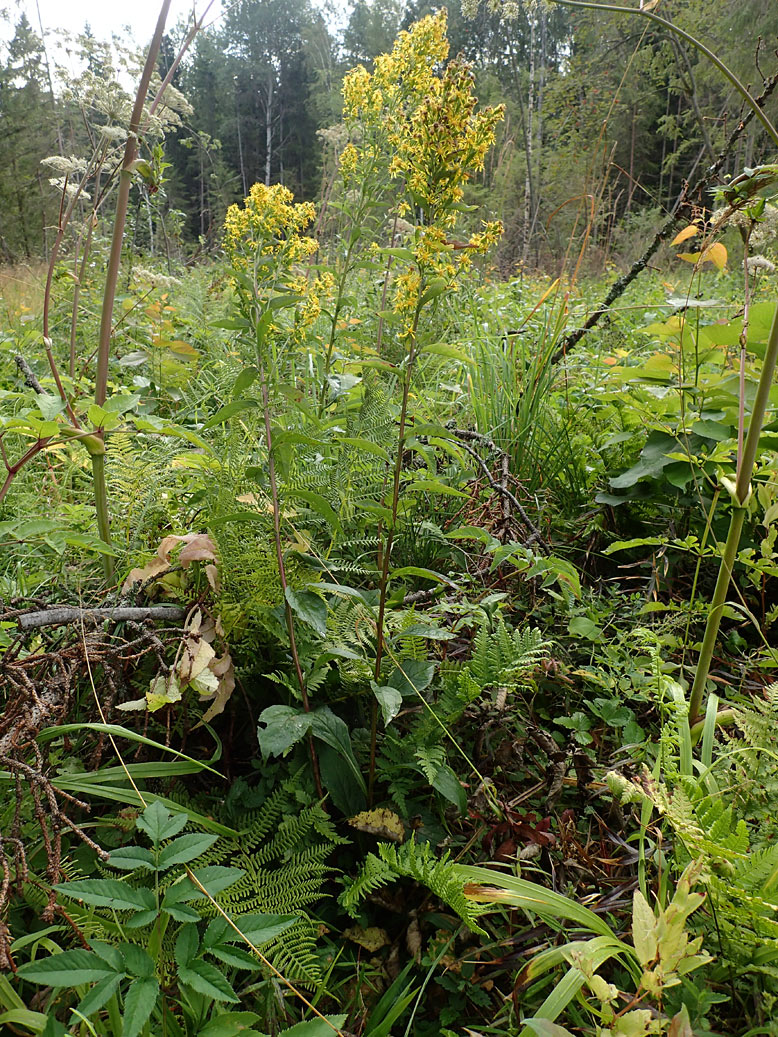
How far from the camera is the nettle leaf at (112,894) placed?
66 cm

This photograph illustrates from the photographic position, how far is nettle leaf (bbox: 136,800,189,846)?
2.34 feet

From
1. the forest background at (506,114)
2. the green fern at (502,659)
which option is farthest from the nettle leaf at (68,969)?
the forest background at (506,114)

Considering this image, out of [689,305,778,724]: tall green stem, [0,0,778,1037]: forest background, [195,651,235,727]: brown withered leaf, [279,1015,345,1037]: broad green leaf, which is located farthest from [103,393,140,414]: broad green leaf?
[689,305,778,724]: tall green stem

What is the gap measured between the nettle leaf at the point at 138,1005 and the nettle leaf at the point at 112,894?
7cm

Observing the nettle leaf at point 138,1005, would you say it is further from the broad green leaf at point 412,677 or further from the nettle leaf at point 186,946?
the broad green leaf at point 412,677

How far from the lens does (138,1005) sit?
597 mm

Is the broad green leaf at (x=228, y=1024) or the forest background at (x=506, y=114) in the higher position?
the forest background at (x=506, y=114)

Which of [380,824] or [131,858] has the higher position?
[131,858]

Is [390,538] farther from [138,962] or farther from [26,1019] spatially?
[26,1019]

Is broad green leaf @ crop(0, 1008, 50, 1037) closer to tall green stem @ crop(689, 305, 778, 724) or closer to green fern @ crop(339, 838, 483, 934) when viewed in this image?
green fern @ crop(339, 838, 483, 934)

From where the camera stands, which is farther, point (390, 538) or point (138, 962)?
point (390, 538)

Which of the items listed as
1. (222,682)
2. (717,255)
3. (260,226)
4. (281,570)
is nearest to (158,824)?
(222,682)

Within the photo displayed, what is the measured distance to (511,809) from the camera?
1.01 m

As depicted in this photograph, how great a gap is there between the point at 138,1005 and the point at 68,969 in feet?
0.30
